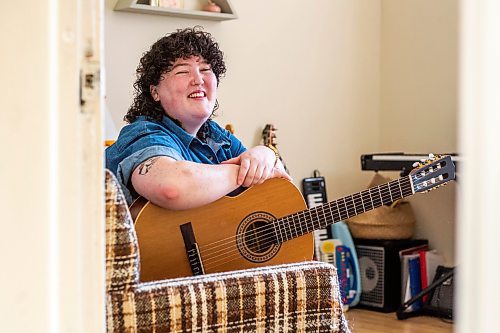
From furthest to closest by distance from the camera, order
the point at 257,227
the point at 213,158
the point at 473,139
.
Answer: the point at 213,158 < the point at 257,227 < the point at 473,139

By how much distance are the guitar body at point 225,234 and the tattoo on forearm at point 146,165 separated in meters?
0.10

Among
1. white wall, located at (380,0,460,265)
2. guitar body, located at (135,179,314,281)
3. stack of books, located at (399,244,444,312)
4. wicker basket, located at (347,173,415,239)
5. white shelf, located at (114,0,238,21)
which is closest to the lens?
guitar body, located at (135,179,314,281)

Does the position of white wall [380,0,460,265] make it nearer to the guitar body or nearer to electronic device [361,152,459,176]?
electronic device [361,152,459,176]

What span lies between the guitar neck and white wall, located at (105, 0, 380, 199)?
62.9 inches

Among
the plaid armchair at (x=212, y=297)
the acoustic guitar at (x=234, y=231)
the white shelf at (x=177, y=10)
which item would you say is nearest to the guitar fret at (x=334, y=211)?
the acoustic guitar at (x=234, y=231)

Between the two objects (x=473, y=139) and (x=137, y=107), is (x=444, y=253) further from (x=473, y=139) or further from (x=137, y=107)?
(x=473, y=139)

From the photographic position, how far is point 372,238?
4.96 m

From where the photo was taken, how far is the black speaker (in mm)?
4836

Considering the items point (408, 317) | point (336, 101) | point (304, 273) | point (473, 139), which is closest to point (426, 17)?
point (336, 101)

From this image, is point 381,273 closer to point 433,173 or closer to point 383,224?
point 383,224

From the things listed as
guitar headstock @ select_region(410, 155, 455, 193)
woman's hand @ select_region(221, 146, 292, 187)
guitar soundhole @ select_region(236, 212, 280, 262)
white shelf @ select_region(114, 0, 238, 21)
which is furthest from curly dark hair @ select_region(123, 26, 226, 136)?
white shelf @ select_region(114, 0, 238, 21)

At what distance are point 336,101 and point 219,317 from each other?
11.8 feet

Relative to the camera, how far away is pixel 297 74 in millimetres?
5062

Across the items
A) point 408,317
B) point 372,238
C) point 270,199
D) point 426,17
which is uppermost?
point 426,17
